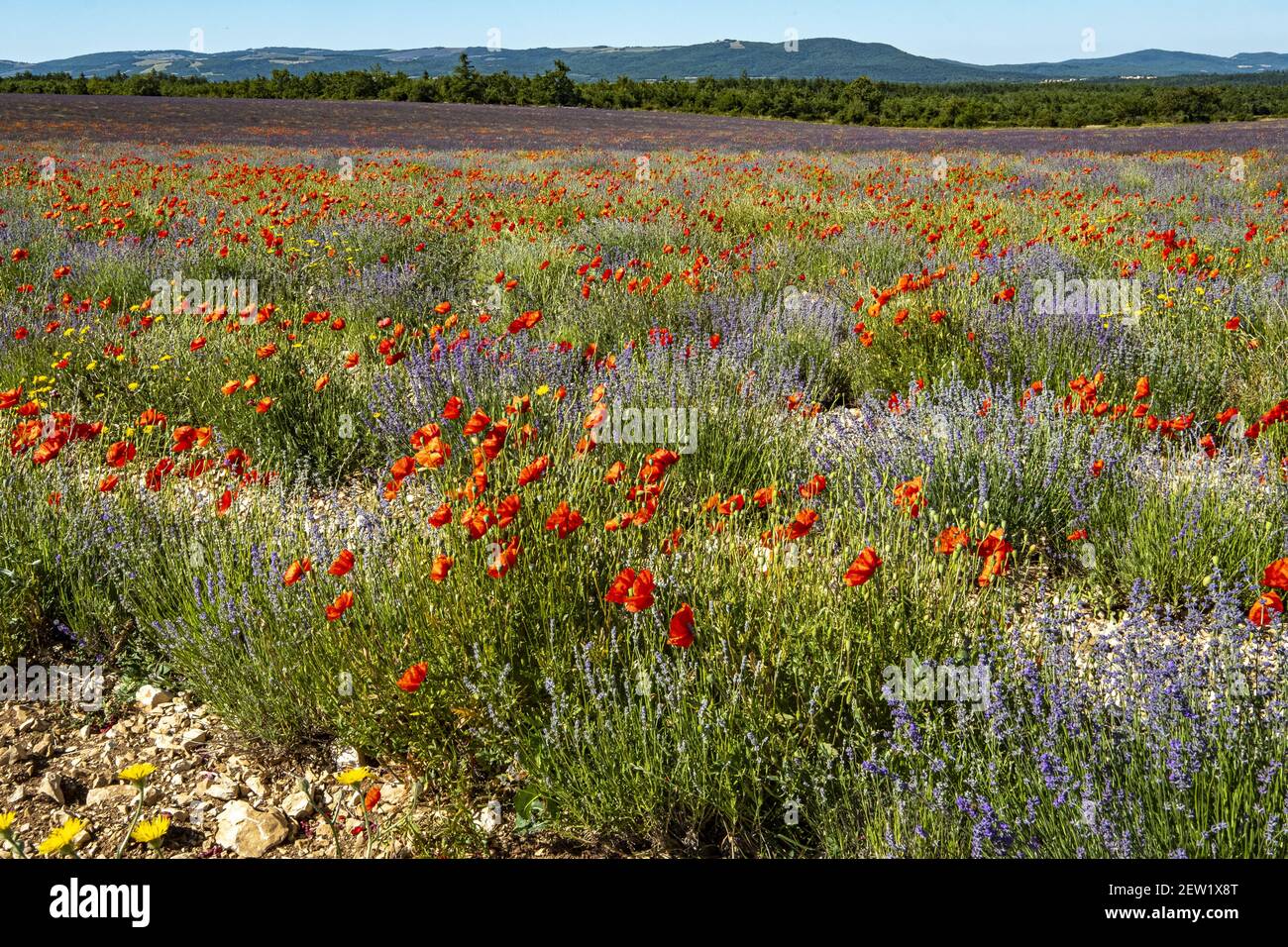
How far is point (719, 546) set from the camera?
2199 millimetres

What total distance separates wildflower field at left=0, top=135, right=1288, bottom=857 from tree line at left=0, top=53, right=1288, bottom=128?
38.7 m

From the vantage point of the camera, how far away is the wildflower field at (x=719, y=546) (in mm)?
1651

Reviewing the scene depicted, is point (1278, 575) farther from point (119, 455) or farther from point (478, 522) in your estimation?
point (119, 455)

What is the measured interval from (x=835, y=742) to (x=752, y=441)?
163 cm

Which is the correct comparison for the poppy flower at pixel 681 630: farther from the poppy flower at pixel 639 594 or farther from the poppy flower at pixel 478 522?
the poppy flower at pixel 478 522

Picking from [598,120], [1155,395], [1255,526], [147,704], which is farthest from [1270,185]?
[598,120]

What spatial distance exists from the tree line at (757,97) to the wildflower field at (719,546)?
38660 mm

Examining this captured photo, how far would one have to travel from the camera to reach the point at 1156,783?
57.9 inches

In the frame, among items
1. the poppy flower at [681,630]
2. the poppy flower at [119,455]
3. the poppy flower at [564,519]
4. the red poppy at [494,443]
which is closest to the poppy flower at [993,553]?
the poppy flower at [681,630]

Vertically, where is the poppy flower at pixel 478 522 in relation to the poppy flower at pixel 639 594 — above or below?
above

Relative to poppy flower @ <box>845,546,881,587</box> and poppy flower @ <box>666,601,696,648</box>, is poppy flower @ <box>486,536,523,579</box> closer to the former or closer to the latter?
poppy flower @ <box>666,601,696,648</box>

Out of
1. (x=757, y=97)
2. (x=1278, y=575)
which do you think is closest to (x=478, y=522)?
(x=1278, y=575)

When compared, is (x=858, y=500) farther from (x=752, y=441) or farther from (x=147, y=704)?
(x=147, y=704)
